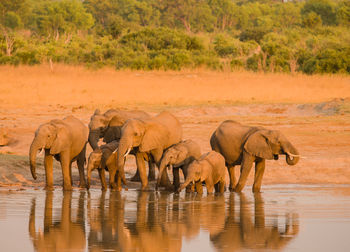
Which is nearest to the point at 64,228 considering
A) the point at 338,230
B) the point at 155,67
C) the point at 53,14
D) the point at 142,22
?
the point at 338,230

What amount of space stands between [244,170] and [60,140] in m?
3.00

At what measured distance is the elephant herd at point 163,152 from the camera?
12227 mm

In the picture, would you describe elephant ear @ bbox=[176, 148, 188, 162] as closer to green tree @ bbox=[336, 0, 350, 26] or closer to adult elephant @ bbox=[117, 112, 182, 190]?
adult elephant @ bbox=[117, 112, 182, 190]

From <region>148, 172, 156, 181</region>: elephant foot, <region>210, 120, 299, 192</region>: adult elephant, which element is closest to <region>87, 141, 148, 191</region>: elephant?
<region>148, 172, 156, 181</region>: elephant foot

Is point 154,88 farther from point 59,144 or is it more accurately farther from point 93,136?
point 59,144

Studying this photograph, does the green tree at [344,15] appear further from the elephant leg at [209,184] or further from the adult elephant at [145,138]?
the elephant leg at [209,184]

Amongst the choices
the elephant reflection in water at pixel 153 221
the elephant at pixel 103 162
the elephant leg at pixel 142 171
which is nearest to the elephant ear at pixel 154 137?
the elephant leg at pixel 142 171

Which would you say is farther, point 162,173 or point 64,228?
point 162,173

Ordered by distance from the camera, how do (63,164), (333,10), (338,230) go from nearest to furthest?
(338,230), (63,164), (333,10)

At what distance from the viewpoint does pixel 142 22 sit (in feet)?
257

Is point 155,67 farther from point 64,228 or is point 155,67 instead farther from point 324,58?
point 64,228

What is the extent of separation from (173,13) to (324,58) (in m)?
45.6

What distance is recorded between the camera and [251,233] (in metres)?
8.28

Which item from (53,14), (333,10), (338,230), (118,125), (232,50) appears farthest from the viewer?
(333,10)
